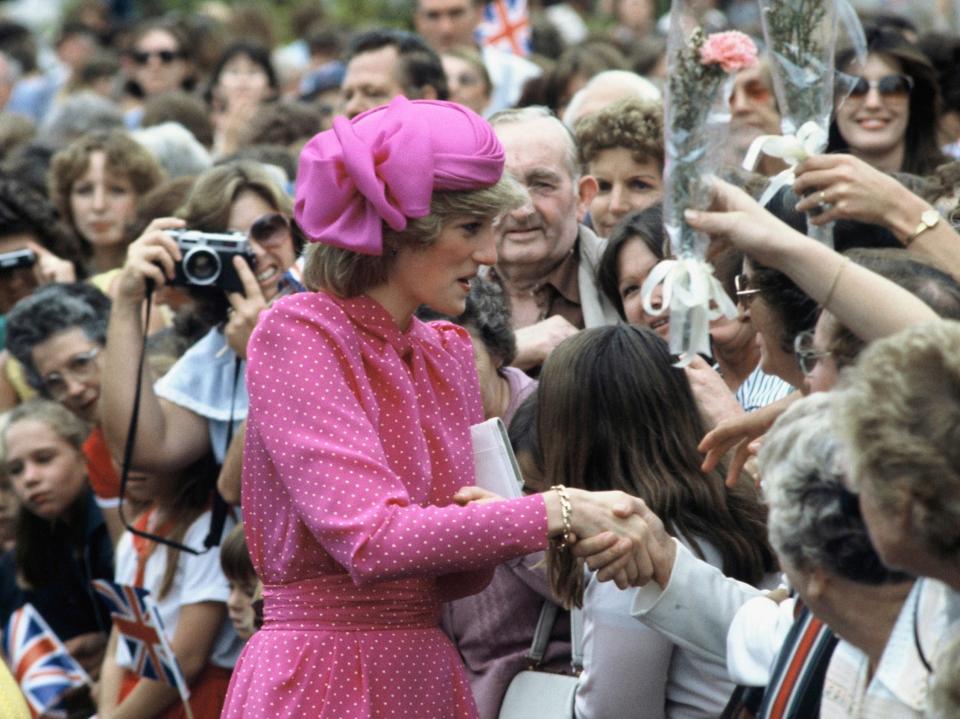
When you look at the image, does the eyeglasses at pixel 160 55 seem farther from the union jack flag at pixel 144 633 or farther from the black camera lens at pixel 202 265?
the union jack flag at pixel 144 633

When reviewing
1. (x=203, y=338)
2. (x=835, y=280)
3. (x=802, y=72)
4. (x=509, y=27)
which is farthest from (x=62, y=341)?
(x=509, y=27)

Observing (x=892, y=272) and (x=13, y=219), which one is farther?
(x=13, y=219)

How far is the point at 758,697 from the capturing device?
3.06 meters

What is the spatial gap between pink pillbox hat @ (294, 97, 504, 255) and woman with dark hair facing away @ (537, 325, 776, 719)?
1.98 feet

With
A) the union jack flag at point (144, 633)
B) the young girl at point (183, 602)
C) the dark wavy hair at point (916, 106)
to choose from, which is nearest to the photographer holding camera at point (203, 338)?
the young girl at point (183, 602)

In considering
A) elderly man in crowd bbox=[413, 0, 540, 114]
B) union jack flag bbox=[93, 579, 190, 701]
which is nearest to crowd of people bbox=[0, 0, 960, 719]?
union jack flag bbox=[93, 579, 190, 701]

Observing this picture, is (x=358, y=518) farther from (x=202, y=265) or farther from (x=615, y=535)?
(x=202, y=265)

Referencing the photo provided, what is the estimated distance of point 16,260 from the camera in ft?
23.2

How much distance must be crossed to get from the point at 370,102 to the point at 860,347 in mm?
5017

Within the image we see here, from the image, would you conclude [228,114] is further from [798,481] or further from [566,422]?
[798,481]

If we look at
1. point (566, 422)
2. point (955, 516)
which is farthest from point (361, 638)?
point (955, 516)

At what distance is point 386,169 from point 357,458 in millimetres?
582

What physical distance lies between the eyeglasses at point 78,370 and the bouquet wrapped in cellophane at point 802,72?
128 inches

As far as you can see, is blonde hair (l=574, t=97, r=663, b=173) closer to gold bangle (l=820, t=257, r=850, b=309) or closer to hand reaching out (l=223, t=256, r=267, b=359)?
hand reaching out (l=223, t=256, r=267, b=359)
